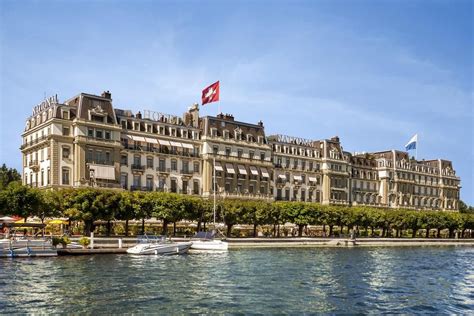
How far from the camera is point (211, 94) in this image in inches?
3698

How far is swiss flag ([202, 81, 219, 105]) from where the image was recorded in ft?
306

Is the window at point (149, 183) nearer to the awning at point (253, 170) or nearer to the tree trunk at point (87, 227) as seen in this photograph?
the awning at point (253, 170)

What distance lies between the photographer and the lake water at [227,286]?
109 feet

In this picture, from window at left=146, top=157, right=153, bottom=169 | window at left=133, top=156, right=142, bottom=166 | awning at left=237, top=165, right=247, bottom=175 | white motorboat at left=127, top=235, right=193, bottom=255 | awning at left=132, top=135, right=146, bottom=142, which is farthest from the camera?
awning at left=237, top=165, right=247, bottom=175

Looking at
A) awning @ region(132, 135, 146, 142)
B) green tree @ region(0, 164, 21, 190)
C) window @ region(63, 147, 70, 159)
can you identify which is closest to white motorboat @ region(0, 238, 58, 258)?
window @ region(63, 147, 70, 159)

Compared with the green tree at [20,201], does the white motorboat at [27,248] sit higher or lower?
lower

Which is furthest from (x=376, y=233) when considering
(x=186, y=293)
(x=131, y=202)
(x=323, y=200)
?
(x=186, y=293)

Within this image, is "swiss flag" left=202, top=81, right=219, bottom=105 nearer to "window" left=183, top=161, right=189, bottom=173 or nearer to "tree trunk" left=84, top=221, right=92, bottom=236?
"window" left=183, top=161, right=189, bottom=173

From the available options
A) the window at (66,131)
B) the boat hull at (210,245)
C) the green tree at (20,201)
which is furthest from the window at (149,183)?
the boat hull at (210,245)

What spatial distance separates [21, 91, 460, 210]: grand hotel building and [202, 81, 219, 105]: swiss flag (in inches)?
531

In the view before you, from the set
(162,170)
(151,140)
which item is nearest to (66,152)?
(151,140)

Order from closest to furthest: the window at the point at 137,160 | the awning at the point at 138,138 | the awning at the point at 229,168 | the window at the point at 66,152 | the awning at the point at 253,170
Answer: the window at the point at 66,152, the awning at the point at 138,138, the window at the point at 137,160, the awning at the point at 229,168, the awning at the point at 253,170

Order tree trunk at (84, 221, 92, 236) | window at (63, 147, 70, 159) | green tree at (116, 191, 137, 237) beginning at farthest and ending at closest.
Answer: window at (63, 147, 70, 159), green tree at (116, 191, 137, 237), tree trunk at (84, 221, 92, 236)

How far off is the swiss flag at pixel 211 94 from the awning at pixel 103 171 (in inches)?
756
